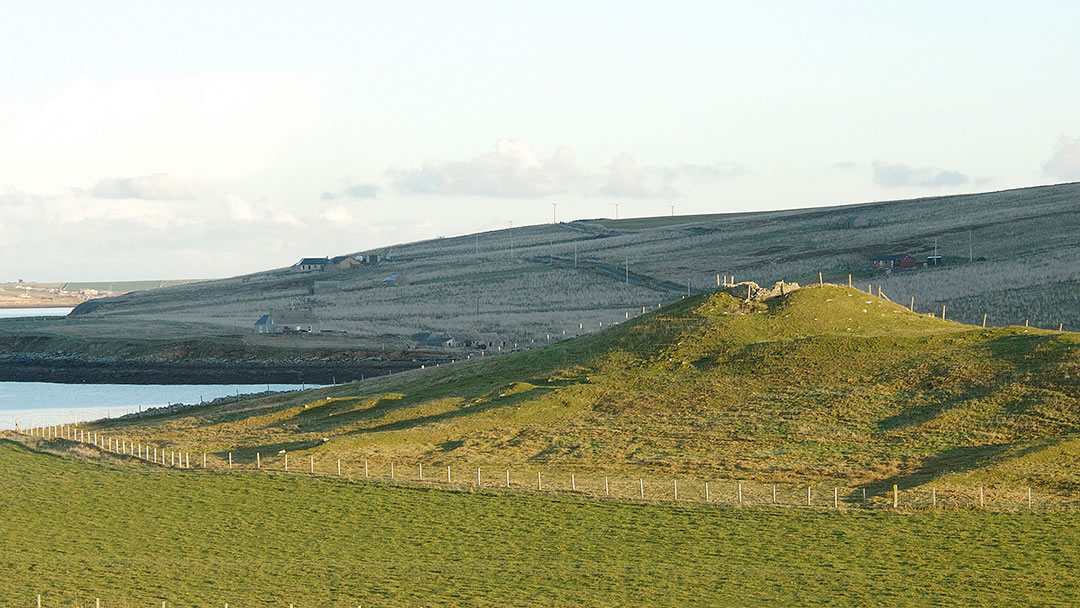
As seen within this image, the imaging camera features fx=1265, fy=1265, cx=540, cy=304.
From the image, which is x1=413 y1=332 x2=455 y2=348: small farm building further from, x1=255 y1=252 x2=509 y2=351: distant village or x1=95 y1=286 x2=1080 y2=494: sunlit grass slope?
x1=95 y1=286 x2=1080 y2=494: sunlit grass slope

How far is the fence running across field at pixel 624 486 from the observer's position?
1859 inches

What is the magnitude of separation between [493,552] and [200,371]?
4022 inches

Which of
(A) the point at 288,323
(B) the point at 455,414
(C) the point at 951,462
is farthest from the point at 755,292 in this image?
(A) the point at 288,323

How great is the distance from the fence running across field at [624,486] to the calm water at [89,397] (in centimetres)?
3796

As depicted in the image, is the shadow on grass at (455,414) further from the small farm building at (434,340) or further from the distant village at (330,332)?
the small farm building at (434,340)

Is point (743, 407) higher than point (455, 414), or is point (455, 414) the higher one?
point (743, 407)

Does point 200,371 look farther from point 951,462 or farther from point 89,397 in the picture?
point 951,462

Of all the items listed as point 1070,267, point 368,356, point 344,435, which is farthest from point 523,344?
point 344,435

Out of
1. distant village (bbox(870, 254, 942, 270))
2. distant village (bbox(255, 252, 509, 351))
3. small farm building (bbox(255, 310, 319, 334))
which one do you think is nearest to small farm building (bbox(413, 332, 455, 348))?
distant village (bbox(255, 252, 509, 351))

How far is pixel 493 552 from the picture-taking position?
4112 cm

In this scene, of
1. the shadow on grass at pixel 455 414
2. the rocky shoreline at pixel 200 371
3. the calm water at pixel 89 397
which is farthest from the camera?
the rocky shoreline at pixel 200 371

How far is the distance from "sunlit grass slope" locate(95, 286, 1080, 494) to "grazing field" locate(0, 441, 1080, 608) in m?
8.80

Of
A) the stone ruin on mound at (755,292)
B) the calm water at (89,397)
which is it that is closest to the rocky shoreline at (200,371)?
the calm water at (89,397)

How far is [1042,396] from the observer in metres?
61.1
